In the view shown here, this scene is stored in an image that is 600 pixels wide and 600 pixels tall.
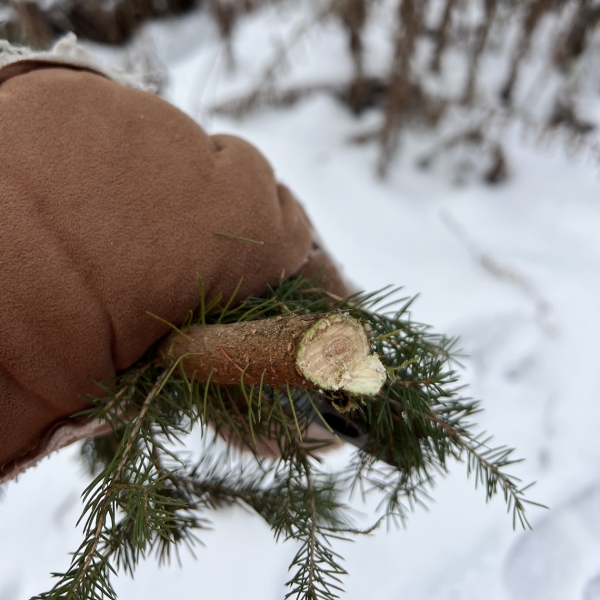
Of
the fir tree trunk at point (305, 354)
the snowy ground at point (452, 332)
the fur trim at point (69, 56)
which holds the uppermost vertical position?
the fur trim at point (69, 56)

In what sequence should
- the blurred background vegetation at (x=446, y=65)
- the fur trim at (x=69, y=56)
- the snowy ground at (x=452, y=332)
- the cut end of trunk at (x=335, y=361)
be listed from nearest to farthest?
the cut end of trunk at (x=335, y=361)
the fur trim at (x=69, y=56)
the snowy ground at (x=452, y=332)
the blurred background vegetation at (x=446, y=65)

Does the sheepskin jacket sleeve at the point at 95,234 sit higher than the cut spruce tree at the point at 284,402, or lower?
higher

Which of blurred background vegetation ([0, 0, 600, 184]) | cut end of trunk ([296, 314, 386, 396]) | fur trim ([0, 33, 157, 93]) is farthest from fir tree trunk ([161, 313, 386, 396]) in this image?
blurred background vegetation ([0, 0, 600, 184])

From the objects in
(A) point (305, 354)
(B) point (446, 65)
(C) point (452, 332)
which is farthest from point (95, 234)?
(B) point (446, 65)

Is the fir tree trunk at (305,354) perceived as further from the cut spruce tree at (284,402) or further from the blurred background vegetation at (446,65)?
the blurred background vegetation at (446,65)

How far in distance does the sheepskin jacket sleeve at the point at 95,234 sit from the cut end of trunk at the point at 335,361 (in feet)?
0.51

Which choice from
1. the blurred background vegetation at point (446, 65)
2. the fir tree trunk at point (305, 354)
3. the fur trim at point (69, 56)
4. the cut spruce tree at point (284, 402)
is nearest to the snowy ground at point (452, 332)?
the blurred background vegetation at point (446, 65)

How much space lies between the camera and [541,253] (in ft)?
3.64

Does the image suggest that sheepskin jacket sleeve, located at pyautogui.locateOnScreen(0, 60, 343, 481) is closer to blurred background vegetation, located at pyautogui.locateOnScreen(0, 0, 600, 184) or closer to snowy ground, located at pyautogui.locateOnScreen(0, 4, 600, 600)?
snowy ground, located at pyautogui.locateOnScreen(0, 4, 600, 600)

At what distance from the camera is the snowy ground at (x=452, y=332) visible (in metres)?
0.71

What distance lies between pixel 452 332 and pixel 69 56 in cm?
85

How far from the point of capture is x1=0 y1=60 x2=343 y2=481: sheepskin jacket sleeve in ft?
1.17

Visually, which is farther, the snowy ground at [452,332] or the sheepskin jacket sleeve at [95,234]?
the snowy ground at [452,332]

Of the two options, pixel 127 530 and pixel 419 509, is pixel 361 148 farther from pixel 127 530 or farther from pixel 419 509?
pixel 127 530
